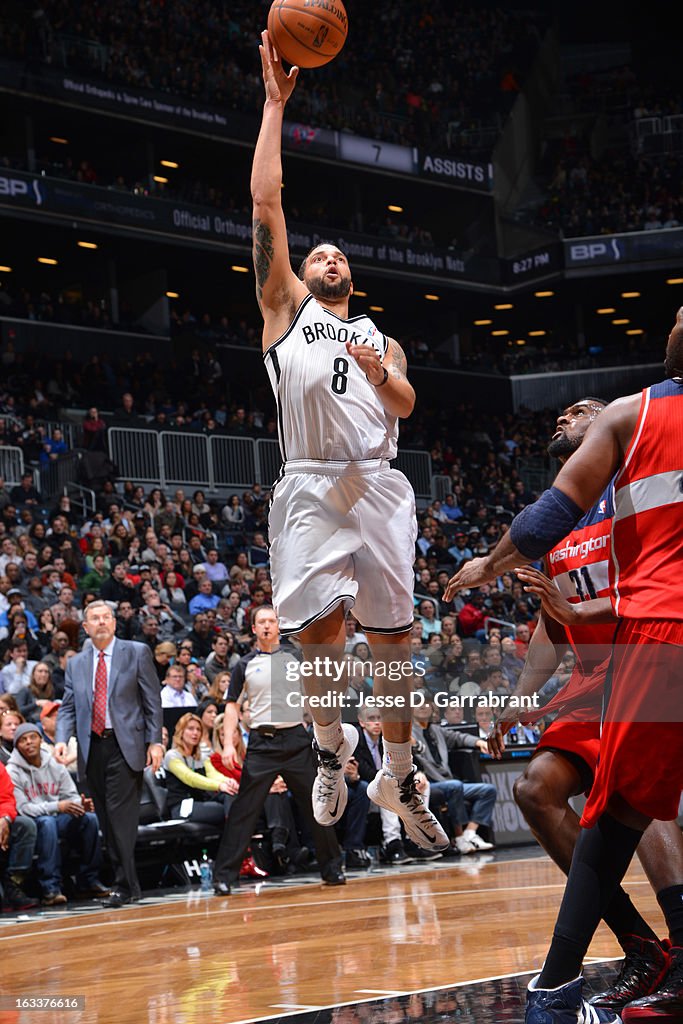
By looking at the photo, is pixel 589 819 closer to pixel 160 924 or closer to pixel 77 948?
pixel 77 948

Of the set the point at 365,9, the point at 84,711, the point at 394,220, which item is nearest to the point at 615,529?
the point at 84,711

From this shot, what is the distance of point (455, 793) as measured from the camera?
1197 cm

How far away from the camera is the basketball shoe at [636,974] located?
457cm

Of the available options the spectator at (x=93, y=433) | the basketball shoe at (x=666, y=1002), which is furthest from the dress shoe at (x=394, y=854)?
the spectator at (x=93, y=433)

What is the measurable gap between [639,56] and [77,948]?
3768cm

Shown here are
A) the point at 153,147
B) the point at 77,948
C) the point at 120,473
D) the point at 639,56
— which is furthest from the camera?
the point at 639,56

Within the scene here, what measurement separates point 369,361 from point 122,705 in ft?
17.7

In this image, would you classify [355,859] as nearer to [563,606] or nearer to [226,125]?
[563,606]

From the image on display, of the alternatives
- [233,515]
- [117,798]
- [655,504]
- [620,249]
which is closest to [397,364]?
[655,504]

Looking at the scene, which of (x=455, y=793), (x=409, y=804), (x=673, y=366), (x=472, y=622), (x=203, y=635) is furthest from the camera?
(x=472, y=622)

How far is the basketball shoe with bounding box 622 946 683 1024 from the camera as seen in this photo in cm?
422

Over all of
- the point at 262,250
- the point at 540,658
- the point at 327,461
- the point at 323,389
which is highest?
the point at 262,250

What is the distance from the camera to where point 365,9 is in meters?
35.7

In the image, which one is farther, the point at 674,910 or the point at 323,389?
the point at 323,389
